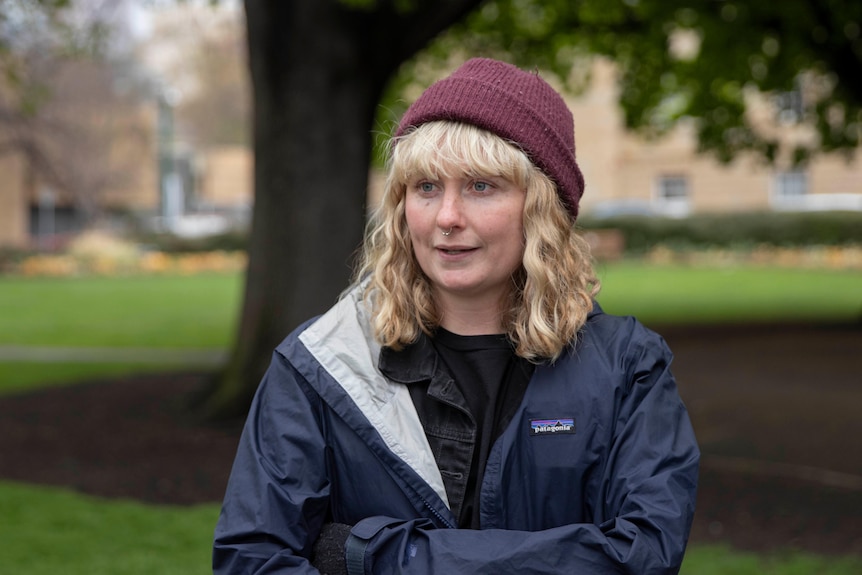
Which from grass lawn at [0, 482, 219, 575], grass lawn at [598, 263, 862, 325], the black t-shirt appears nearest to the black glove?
the black t-shirt

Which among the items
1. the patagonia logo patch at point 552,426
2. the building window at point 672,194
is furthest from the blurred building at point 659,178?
the patagonia logo patch at point 552,426

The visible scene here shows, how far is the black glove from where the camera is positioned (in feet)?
6.77

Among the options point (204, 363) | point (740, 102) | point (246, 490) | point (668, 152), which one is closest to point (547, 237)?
point (246, 490)

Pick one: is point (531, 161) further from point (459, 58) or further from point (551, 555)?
point (459, 58)

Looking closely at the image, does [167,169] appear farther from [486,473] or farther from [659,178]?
[486,473]

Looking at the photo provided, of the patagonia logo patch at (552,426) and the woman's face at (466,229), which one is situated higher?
the woman's face at (466,229)

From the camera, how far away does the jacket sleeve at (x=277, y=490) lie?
2.02 meters

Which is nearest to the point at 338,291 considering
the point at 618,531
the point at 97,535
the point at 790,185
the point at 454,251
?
the point at 97,535

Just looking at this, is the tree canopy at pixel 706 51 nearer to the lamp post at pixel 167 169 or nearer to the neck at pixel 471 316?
the neck at pixel 471 316

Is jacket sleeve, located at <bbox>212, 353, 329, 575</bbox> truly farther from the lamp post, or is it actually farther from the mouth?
the lamp post

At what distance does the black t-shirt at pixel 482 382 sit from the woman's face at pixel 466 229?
121 mm

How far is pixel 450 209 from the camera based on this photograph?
7.04 ft

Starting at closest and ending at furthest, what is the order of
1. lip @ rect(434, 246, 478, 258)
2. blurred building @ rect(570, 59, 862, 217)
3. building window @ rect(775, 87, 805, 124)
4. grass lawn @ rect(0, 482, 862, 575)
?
lip @ rect(434, 246, 478, 258) < grass lawn @ rect(0, 482, 862, 575) < building window @ rect(775, 87, 805, 124) < blurred building @ rect(570, 59, 862, 217)

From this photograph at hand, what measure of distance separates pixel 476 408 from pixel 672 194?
38384mm
